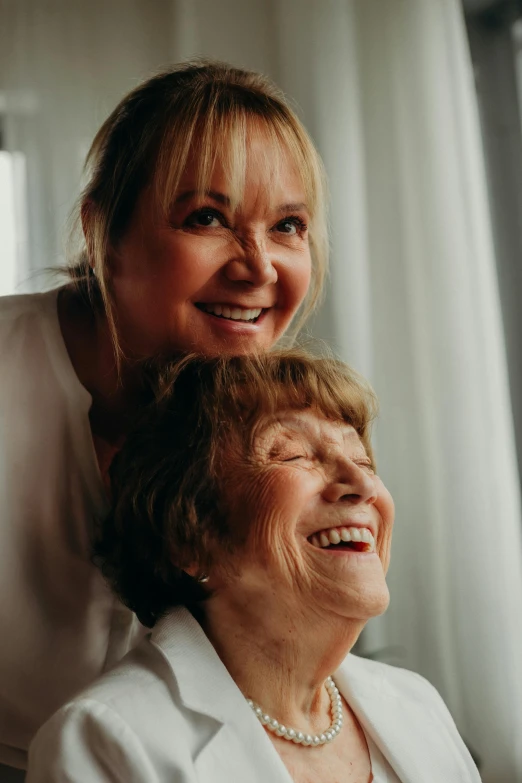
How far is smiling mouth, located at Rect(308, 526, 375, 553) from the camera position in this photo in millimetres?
1328

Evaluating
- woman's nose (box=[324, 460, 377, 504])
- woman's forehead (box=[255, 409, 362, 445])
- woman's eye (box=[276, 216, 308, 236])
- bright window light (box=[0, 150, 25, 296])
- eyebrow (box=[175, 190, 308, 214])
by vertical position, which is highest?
bright window light (box=[0, 150, 25, 296])

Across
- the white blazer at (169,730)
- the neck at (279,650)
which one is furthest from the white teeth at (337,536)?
the white blazer at (169,730)

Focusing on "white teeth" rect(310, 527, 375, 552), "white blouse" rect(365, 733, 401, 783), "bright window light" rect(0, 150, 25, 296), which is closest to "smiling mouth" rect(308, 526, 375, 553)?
"white teeth" rect(310, 527, 375, 552)

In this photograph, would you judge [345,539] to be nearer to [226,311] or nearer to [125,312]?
[226,311]

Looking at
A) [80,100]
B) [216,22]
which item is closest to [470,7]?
[216,22]

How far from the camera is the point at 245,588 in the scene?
1325 mm

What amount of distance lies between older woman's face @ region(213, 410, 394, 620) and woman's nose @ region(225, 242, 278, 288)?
31 centimetres

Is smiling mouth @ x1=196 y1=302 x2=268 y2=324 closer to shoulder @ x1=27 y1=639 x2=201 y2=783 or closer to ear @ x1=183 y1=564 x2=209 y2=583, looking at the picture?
ear @ x1=183 y1=564 x2=209 y2=583

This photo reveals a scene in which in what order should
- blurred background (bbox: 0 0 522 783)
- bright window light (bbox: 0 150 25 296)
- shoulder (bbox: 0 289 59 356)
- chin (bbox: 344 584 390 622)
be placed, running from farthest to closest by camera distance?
bright window light (bbox: 0 150 25 296) < blurred background (bbox: 0 0 522 783) < shoulder (bbox: 0 289 59 356) < chin (bbox: 344 584 390 622)

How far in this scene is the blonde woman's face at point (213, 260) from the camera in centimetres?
158

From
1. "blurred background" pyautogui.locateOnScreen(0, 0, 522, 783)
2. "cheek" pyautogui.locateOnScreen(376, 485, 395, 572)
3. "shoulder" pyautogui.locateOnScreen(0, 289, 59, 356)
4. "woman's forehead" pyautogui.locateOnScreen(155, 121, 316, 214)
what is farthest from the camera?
"blurred background" pyautogui.locateOnScreen(0, 0, 522, 783)

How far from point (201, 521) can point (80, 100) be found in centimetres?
171

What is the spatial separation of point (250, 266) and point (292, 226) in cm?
14

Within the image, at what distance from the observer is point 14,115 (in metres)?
2.57
